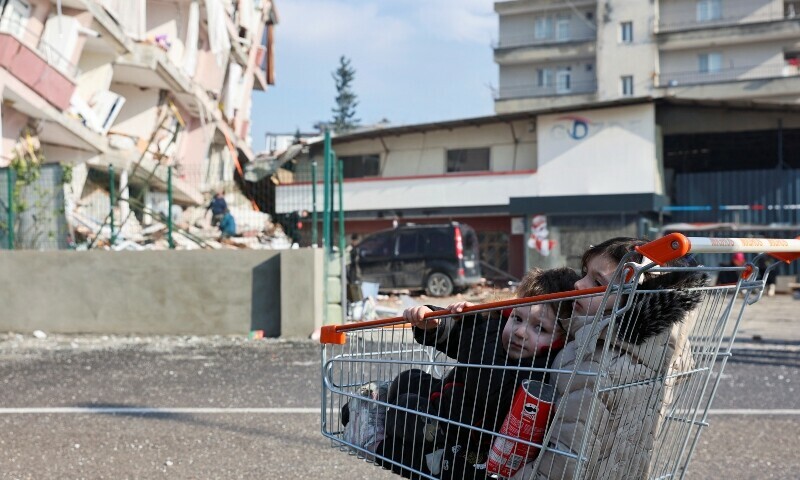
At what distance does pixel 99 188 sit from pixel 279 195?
531 centimetres

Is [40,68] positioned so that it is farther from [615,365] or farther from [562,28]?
[562,28]

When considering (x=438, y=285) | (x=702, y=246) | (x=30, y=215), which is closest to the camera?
(x=702, y=246)

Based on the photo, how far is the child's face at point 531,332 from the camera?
2340mm

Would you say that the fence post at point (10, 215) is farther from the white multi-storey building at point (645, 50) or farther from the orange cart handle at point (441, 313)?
the white multi-storey building at point (645, 50)

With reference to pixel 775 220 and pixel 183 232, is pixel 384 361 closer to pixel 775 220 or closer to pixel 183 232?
pixel 183 232

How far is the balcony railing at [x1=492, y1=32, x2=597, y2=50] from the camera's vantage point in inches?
1796

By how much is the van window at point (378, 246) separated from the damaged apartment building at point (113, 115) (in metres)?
4.07

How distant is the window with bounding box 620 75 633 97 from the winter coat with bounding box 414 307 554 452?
4418 centimetres

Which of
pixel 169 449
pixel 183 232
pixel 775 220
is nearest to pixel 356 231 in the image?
pixel 775 220

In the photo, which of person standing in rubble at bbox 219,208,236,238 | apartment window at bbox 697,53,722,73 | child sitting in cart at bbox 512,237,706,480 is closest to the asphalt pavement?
child sitting in cart at bbox 512,237,706,480

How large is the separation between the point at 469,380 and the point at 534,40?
47761 millimetres

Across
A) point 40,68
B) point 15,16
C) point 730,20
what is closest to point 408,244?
point 40,68

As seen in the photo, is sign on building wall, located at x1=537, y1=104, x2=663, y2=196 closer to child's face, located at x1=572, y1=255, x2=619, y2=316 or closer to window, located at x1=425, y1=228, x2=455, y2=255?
window, located at x1=425, y1=228, x2=455, y2=255

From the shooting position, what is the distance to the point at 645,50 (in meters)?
43.3
